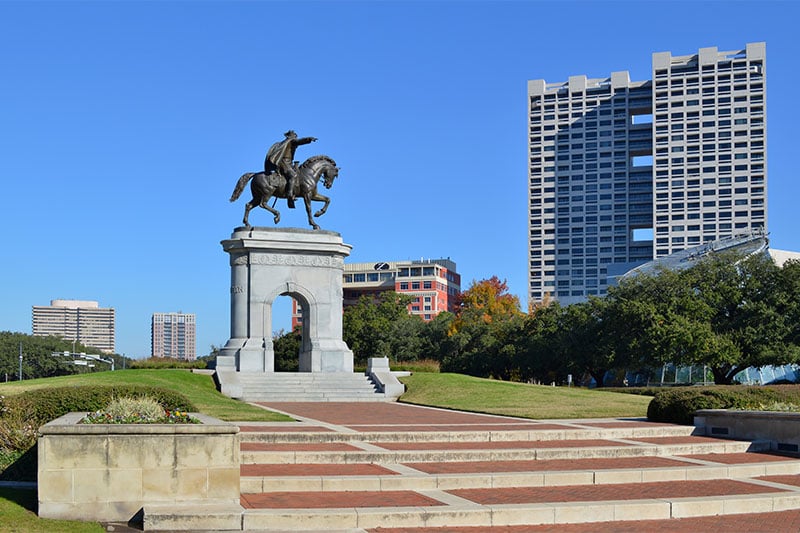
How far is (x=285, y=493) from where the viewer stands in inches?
519

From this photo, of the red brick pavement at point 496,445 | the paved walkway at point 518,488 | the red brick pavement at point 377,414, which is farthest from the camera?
the red brick pavement at point 377,414

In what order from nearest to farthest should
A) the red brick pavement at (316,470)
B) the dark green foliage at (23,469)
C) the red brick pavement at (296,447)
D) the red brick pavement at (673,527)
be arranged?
the red brick pavement at (673,527) < the red brick pavement at (316,470) < the dark green foliage at (23,469) < the red brick pavement at (296,447)

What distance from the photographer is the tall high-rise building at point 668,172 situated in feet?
607

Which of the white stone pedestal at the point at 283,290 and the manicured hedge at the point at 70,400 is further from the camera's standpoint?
the white stone pedestal at the point at 283,290

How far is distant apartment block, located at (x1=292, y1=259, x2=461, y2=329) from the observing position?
18500 cm

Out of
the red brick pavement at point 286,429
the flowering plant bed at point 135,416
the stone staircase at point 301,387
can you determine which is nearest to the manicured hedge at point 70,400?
the red brick pavement at point 286,429

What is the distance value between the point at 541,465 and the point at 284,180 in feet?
91.9

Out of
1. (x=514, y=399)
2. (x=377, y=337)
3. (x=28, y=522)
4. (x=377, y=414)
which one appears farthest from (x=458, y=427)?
(x=377, y=337)

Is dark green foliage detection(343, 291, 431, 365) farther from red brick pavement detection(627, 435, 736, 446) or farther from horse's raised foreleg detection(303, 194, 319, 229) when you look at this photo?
red brick pavement detection(627, 435, 736, 446)

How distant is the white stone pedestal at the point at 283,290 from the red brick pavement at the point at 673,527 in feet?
93.6

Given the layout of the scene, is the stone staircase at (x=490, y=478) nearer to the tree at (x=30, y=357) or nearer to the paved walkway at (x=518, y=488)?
the paved walkway at (x=518, y=488)

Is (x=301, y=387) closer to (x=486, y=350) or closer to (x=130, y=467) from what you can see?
(x=130, y=467)

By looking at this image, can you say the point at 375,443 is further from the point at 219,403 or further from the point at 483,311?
the point at 483,311

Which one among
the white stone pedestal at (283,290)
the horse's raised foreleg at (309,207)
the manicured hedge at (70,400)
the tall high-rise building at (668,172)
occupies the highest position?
the tall high-rise building at (668,172)
